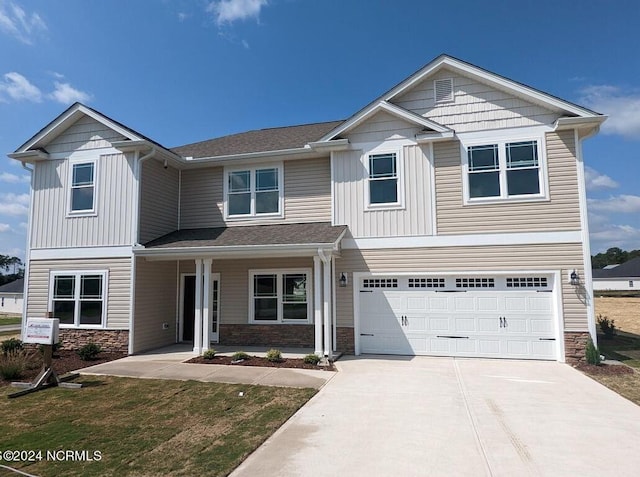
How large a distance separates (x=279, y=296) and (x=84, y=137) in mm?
7991

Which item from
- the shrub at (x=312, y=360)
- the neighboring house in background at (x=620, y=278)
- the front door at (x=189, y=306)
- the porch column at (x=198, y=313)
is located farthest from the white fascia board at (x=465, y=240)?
the neighboring house in background at (x=620, y=278)

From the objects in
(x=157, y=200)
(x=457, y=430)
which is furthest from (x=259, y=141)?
(x=457, y=430)

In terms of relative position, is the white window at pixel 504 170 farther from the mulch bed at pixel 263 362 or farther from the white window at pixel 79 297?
the white window at pixel 79 297

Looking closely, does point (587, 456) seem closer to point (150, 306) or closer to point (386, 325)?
point (386, 325)

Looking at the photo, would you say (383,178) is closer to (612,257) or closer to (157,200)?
(157,200)

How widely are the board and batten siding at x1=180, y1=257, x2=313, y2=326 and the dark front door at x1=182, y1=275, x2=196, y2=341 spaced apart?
1.20 m

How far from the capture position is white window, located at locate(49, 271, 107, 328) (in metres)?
12.1

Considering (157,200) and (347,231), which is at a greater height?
(157,200)

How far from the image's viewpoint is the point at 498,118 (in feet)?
37.2

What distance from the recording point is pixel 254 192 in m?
13.5

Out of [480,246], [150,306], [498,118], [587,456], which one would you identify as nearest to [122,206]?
[150,306]

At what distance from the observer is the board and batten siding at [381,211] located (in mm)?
11500

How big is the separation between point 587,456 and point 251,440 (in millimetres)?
4179

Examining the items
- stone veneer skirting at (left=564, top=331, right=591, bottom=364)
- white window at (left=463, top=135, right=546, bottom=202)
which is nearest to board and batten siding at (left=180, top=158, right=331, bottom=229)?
white window at (left=463, top=135, right=546, bottom=202)
